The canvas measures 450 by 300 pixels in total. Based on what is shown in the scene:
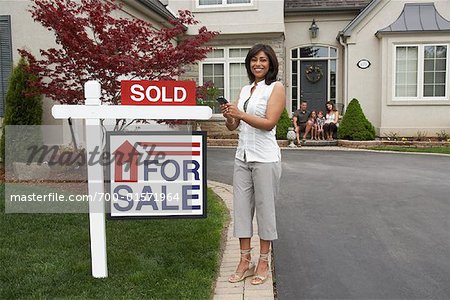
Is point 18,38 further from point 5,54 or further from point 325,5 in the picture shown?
point 325,5

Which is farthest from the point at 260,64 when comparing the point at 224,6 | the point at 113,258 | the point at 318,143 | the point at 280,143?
the point at 224,6

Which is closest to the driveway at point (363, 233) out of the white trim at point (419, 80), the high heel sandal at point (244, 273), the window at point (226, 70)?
the high heel sandal at point (244, 273)

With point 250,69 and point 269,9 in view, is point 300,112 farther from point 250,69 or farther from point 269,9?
point 250,69

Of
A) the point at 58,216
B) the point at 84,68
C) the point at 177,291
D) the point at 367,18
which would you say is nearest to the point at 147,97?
the point at 177,291

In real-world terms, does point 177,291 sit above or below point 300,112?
below

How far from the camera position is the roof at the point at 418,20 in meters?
14.0

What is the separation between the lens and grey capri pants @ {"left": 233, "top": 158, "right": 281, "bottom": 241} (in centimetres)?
365

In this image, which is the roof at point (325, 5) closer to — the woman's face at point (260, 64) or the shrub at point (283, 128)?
the shrub at point (283, 128)

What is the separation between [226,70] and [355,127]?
4595 millimetres

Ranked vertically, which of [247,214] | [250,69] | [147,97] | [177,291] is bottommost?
[177,291]

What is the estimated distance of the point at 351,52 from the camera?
15.0m

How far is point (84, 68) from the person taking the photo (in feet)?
21.8

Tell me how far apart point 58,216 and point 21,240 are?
0.86 metres

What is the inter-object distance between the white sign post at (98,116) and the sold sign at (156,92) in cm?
6
